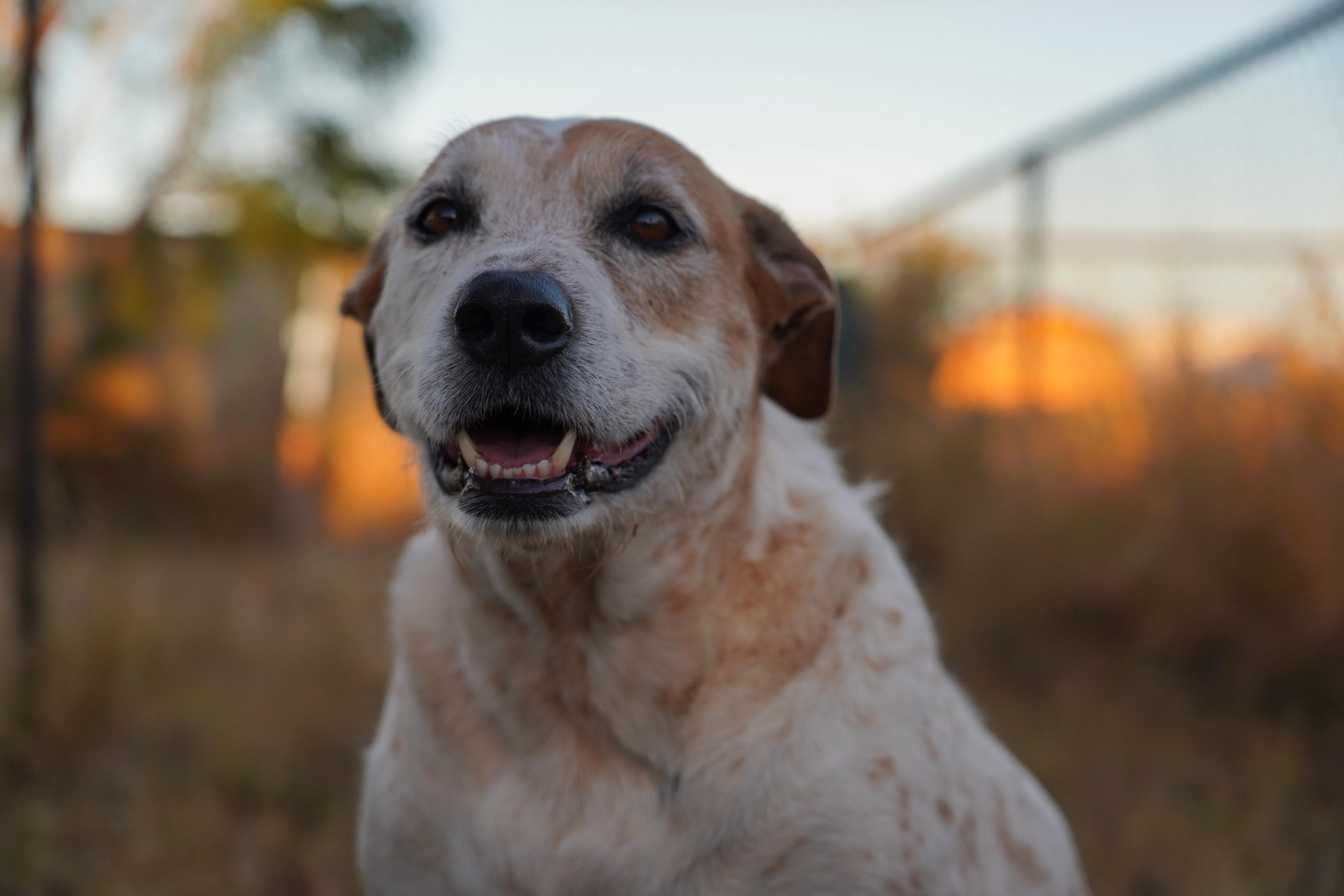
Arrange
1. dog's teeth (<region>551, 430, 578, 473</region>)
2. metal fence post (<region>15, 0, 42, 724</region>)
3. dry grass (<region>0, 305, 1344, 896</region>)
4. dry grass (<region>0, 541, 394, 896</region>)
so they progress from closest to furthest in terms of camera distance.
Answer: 1. dog's teeth (<region>551, 430, 578, 473</region>)
2. dry grass (<region>0, 541, 394, 896</region>)
3. dry grass (<region>0, 305, 1344, 896</region>)
4. metal fence post (<region>15, 0, 42, 724</region>)

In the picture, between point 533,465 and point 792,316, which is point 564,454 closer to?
point 533,465

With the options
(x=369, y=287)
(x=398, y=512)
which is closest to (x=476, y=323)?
(x=369, y=287)

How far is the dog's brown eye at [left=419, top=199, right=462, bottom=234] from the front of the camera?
2.02 meters

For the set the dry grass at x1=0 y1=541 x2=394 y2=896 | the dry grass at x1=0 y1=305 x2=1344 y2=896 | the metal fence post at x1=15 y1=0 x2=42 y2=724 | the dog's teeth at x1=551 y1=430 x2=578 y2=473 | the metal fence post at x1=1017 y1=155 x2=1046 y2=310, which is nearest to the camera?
the dog's teeth at x1=551 y1=430 x2=578 y2=473

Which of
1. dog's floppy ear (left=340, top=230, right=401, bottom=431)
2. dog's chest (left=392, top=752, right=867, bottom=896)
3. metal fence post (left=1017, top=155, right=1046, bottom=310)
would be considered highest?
metal fence post (left=1017, top=155, right=1046, bottom=310)

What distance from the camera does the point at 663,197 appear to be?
1.98 meters

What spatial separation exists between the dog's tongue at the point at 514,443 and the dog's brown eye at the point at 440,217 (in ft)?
1.62

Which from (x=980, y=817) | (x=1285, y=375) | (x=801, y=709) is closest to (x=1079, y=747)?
(x=1285, y=375)

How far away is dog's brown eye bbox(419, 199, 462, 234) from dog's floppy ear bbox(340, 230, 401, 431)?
199 millimetres

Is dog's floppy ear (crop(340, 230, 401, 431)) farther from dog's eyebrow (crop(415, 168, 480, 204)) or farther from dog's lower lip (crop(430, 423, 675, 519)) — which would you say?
dog's lower lip (crop(430, 423, 675, 519))

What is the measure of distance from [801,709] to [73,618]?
9.73 ft

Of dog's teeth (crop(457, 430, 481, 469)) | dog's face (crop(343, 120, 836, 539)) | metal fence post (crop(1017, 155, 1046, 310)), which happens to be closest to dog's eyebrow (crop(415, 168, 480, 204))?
dog's face (crop(343, 120, 836, 539))

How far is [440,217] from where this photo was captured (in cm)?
204

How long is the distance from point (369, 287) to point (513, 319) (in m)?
0.78
